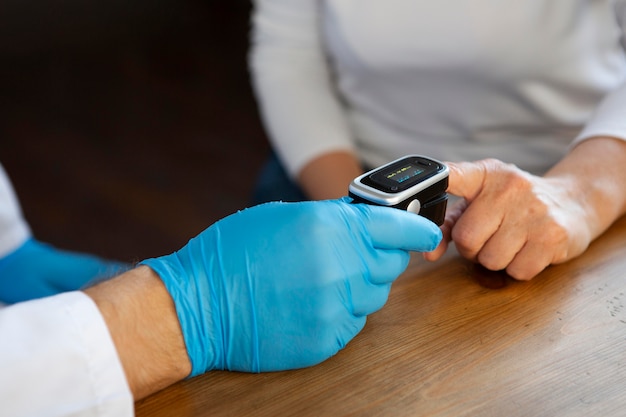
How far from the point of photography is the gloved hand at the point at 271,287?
618 millimetres

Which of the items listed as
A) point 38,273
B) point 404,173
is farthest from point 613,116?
point 38,273

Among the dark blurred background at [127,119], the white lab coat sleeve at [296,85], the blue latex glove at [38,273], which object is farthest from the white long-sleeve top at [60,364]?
the dark blurred background at [127,119]

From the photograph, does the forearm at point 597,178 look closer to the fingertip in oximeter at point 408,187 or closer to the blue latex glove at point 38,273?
the fingertip in oximeter at point 408,187

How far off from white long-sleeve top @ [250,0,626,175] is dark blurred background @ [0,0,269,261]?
3.13 feet

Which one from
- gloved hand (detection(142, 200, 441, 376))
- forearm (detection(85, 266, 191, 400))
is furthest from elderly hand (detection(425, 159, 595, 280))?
forearm (detection(85, 266, 191, 400))

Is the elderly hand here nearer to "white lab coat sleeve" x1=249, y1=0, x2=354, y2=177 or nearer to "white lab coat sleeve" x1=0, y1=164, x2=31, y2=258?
"white lab coat sleeve" x1=249, y1=0, x2=354, y2=177

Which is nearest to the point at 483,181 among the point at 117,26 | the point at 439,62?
the point at 439,62

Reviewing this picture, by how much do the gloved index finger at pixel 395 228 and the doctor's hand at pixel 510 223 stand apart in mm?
92

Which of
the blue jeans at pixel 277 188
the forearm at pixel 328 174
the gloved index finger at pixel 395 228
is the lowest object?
the blue jeans at pixel 277 188

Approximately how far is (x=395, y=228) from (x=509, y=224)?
159 millimetres

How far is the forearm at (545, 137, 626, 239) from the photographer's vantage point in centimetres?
80

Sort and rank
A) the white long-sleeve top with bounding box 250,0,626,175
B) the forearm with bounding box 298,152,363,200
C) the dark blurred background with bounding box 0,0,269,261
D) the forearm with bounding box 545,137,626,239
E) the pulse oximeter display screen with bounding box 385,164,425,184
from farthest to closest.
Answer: the dark blurred background with bounding box 0,0,269,261 < the forearm with bounding box 298,152,363,200 < the white long-sleeve top with bounding box 250,0,626,175 < the forearm with bounding box 545,137,626,239 < the pulse oximeter display screen with bounding box 385,164,425,184

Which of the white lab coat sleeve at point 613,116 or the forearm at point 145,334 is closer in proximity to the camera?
the forearm at point 145,334

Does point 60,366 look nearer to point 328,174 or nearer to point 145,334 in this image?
point 145,334
